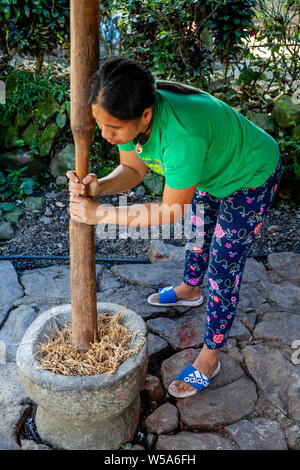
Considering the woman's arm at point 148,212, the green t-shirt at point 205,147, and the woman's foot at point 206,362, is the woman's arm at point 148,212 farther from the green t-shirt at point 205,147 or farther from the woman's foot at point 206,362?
the woman's foot at point 206,362

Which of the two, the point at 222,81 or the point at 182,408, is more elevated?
the point at 222,81

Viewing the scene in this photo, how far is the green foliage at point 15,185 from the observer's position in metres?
4.03

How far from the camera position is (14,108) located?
428 centimetres

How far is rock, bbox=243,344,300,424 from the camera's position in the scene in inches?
82.0

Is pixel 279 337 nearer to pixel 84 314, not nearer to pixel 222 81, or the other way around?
pixel 84 314

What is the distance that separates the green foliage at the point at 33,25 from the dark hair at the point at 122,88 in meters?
3.38

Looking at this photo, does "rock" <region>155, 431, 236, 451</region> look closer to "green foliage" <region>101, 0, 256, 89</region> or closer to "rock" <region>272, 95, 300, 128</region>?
"rock" <region>272, 95, 300, 128</region>

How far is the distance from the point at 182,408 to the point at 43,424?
661 millimetres

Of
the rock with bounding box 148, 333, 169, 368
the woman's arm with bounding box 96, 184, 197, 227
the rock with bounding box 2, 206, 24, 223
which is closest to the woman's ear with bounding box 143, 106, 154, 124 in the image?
the woman's arm with bounding box 96, 184, 197, 227

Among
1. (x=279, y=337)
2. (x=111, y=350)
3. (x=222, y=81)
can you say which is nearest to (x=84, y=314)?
(x=111, y=350)

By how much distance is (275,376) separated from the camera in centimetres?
223

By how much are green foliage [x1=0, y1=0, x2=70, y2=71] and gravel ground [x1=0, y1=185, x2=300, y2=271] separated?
174cm

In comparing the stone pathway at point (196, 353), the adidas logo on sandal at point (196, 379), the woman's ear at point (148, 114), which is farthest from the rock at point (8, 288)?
the woman's ear at point (148, 114)

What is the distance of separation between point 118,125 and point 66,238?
7.63ft
